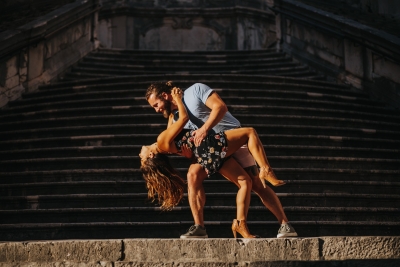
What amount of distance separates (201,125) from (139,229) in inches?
102

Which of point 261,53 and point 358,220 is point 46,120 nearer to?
point 358,220

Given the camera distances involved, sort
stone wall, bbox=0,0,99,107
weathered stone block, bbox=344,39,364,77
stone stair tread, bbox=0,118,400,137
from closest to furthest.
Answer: stone stair tread, bbox=0,118,400,137 < stone wall, bbox=0,0,99,107 < weathered stone block, bbox=344,39,364,77

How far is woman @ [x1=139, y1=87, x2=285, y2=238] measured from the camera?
221 inches

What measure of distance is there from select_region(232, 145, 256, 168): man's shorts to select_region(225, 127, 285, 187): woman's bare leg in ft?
0.51

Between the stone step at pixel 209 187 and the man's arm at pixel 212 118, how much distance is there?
323 centimetres

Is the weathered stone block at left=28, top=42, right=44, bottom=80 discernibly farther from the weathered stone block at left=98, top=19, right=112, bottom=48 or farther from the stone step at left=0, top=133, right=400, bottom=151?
the weathered stone block at left=98, top=19, right=112, bottom=48

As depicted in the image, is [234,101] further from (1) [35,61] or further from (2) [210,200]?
(1) [35,61]

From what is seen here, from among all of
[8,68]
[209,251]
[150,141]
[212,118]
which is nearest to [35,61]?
[8,68]

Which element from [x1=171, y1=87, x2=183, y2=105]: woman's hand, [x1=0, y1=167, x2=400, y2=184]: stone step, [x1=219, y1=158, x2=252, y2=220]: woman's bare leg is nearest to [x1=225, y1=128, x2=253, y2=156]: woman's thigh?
[x1=219, y1=158, x2=252, y2=220]: woman's bare leg

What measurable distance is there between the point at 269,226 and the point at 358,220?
101 cm

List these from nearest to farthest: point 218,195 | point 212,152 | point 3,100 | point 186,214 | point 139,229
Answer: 1. point 212,152
2. point 139,229
3. point 186,214
4. point 218,195
5. point 3,100

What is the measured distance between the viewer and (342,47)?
14031 mm

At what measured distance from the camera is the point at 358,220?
8.46 metres

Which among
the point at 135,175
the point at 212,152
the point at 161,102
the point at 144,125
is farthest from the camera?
the point at 144,125
